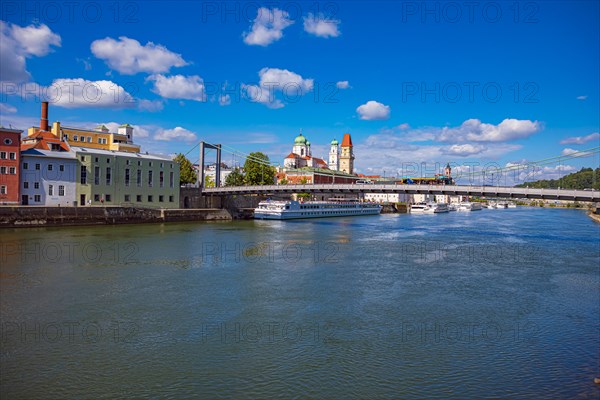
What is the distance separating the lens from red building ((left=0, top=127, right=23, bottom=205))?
31.3m

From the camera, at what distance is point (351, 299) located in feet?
44.5

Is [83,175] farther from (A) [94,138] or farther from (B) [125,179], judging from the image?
(A) [94,138]

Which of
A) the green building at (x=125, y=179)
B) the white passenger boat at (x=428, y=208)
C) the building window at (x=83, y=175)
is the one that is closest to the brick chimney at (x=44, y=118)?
the green building at (x=125, y=179)

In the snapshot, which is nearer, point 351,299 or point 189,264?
point 351,299

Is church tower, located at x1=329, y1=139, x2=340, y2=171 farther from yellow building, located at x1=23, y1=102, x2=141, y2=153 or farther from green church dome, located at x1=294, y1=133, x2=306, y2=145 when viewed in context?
yellow building, located at x1=23, y1=102, x2=141, y2=153

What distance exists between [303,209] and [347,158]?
75.6m

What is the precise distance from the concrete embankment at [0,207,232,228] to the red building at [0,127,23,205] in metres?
3.01

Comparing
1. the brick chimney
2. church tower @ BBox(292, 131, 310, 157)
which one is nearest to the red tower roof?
church tower @ BBox(292, 131, 310, 157)

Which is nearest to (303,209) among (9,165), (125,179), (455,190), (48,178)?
(125,179)

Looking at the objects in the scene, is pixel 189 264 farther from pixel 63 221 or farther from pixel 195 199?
pixel 195 199

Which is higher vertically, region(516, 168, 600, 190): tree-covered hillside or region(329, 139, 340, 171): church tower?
region(329, 139, 340, 171): church tower

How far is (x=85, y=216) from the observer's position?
3322 centimetres

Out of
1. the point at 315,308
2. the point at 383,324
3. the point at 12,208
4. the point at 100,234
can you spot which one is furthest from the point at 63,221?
the point at 383,324

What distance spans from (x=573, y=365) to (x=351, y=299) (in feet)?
20.3
